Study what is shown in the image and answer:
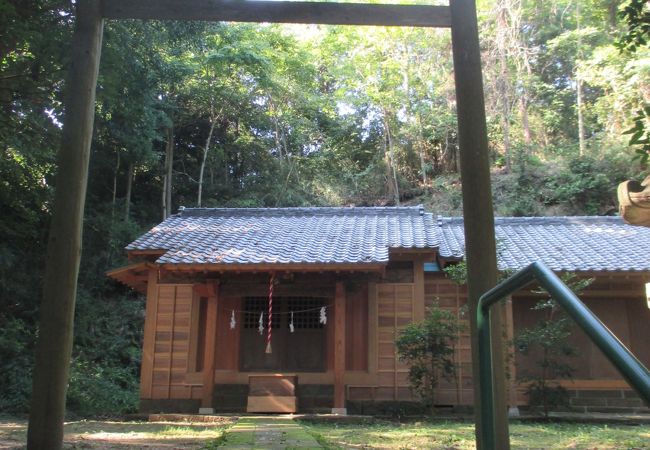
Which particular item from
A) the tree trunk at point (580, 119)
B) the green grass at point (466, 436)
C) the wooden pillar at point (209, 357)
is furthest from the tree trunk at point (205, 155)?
the tree trunk at point (580, 119)

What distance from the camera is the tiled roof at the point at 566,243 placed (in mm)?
10406

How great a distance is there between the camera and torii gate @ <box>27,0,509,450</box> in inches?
149

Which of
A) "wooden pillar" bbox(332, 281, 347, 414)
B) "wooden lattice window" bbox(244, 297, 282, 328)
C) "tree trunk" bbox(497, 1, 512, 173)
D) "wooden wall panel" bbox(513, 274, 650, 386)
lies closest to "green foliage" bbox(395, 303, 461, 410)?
"wooden pillar" bbox(332, 281, 347, 414)

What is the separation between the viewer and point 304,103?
24422mm

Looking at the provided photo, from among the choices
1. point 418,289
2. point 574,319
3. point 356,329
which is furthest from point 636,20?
point 356,329

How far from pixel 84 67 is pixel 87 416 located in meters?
9.13

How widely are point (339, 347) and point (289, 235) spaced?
307cm

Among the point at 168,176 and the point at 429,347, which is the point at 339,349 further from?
the point at 168,176

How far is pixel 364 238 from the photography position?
1131cm

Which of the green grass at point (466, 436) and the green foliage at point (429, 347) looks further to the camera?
the green foliage at point (429, 347)

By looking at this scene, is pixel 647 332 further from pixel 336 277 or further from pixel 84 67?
pixel 84 67

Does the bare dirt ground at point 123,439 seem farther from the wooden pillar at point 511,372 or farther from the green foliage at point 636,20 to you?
the wooden pillar at point 511,372

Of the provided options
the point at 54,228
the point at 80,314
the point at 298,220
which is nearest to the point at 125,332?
the point at 80,314

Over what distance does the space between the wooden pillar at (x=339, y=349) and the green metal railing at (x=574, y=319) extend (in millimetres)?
7908
